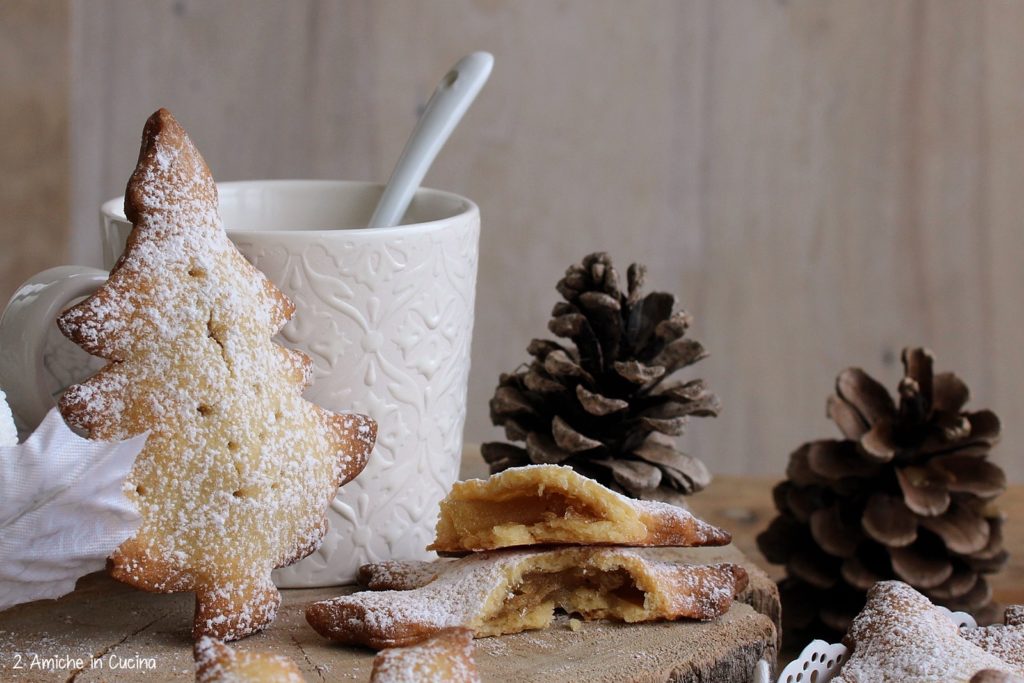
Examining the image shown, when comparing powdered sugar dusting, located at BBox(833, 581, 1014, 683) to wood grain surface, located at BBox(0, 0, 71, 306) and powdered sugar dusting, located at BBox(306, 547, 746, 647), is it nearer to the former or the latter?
powdered sugar dusting, located at BBox(306, 547, 746, 647)

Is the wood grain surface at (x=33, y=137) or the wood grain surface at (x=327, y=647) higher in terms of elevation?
the wood grain surface at (x=33, y=137)

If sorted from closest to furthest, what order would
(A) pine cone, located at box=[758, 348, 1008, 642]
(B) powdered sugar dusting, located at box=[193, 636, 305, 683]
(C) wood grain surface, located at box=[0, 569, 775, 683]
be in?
1. (B) powdered sugar dusting, located at box=[193, 636, 305, 683]
2. (C) wood grain surface, located at box=[0, 569, 775, 683]
3. (A) pine cone, located at box=[758, 348, 1008, 642]

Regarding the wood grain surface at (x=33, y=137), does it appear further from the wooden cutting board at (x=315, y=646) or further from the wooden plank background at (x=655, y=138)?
the wooden cutting board at (x=315, y=646)

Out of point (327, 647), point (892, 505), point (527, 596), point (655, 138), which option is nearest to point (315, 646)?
point (327, 647)

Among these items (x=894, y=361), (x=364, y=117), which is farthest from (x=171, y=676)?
(x=894, y=361)

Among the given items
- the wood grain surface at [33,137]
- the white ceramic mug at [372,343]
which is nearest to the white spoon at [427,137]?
the white ceramic mug at [372,343]

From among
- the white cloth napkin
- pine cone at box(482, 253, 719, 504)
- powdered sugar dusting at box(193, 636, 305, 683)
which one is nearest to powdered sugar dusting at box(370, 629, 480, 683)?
powdered sugar dusting at box(193, 636, 305, 683)

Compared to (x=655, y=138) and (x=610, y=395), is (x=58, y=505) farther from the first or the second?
(x=655, y=138)
